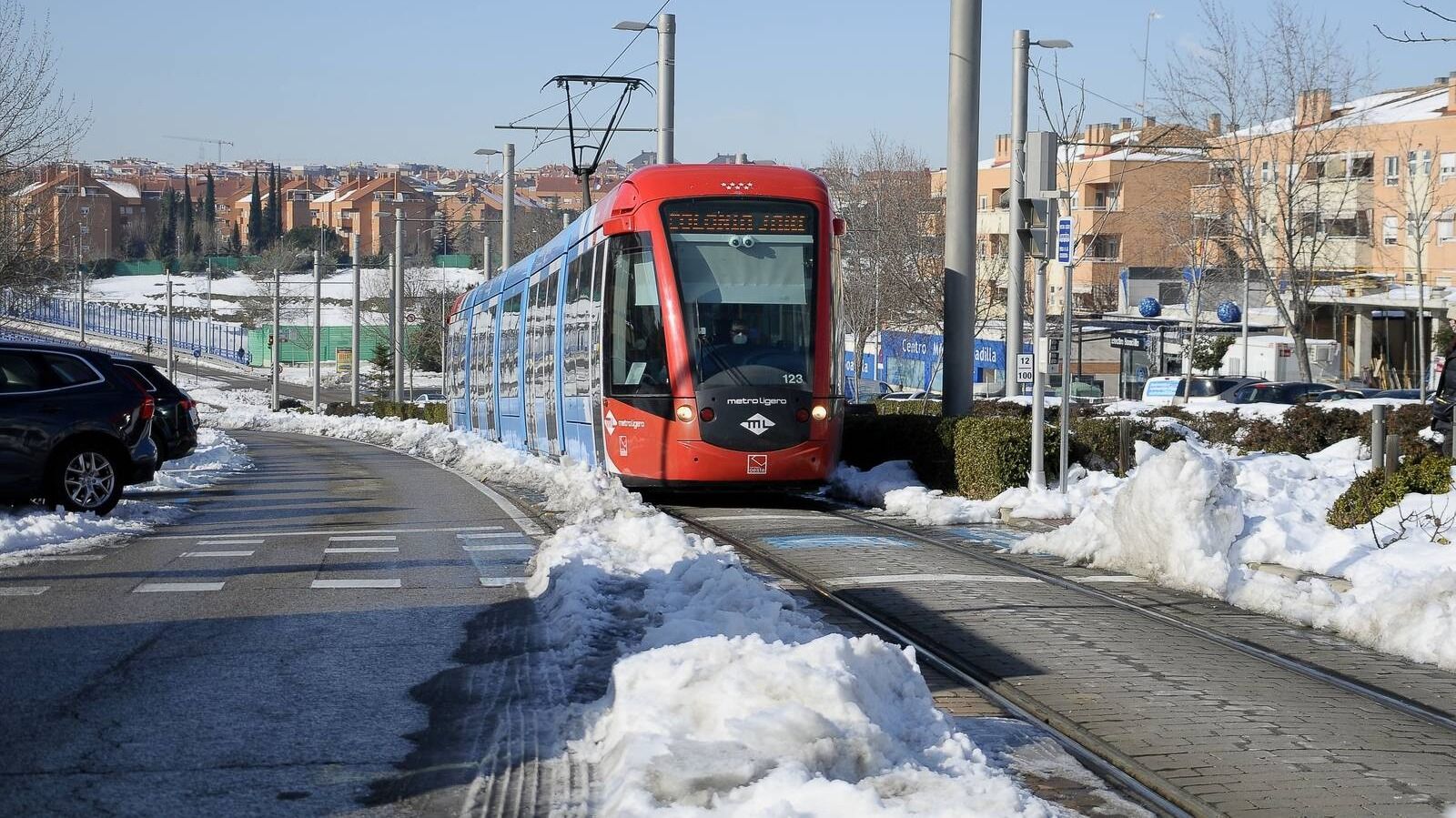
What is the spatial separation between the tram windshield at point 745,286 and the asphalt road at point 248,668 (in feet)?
9.28

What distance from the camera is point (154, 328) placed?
385 feet

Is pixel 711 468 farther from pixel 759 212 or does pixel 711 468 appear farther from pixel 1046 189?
pixel 1046 189

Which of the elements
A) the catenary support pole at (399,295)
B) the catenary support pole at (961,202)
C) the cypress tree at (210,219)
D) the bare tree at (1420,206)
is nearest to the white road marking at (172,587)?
the catenary support pole at (961,202)

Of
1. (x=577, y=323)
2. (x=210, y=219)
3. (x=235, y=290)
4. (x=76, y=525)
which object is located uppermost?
(x=210, y=219)

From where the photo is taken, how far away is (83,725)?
674 centimetres

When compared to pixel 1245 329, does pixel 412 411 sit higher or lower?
lower

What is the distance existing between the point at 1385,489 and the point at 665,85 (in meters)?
18.0

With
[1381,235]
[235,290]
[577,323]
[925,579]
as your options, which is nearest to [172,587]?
[925,579]

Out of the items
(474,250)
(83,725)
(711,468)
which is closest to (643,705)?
(83,725)

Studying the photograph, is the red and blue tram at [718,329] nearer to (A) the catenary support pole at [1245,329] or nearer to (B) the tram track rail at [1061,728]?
(B) the tram track rail at [1061,728]

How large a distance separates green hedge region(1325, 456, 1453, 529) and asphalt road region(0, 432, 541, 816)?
6415 millimetres

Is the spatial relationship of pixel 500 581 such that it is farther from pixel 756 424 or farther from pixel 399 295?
pixel 399 295

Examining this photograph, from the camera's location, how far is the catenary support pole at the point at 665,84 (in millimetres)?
28312

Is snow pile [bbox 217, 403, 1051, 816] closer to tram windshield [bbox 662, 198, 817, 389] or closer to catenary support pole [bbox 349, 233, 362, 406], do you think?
tram windshield [bbox 662, 198, 817, 389]
